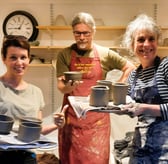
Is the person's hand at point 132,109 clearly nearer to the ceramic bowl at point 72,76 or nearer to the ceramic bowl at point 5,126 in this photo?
the ceramic bowl at point 5,126

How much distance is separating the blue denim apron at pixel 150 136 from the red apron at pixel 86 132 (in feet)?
3.19

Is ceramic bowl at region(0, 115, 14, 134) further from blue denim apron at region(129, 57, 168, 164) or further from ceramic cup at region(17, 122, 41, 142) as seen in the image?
blue denim apron at region(129, 57, 168, 164)

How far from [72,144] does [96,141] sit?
188 millimetres

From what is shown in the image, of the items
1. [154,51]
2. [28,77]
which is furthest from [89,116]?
[28,77]

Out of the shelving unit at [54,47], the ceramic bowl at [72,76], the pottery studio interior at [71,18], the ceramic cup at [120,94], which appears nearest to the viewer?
the ceramic cup at [120,94]

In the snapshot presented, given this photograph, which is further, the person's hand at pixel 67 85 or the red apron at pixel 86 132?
the red apron at pixel 86 132

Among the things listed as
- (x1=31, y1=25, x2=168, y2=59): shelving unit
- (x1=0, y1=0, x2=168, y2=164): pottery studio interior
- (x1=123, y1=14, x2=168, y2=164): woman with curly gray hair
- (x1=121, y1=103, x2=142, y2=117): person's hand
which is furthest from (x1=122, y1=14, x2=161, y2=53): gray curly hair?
(x1=0, y1=0, x2=168, y2=164): pottery studio interior

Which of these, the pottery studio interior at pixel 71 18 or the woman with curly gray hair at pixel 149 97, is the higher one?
the pottery studio interior at pixel 71 18

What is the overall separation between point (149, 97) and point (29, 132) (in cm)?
60

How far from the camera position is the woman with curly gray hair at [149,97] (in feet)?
5.24

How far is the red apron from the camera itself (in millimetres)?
2699

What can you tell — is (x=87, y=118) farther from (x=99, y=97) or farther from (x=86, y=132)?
(x=99, y=97)

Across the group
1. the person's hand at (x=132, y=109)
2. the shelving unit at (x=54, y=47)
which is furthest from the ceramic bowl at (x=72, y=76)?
the shelving unit at (x=54, y=47)

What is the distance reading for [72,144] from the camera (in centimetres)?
272
